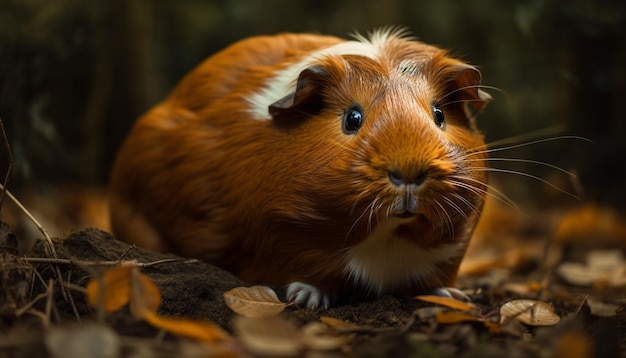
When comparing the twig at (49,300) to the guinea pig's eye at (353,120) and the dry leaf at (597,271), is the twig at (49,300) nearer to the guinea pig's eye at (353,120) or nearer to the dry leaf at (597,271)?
the guinea pig's eye at (353,120)

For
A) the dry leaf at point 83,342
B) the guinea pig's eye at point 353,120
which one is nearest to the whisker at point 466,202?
the guinea pig's eye at point 353,120

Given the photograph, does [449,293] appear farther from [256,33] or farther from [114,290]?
[256,33]

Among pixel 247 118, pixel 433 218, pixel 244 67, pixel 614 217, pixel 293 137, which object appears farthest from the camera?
pixel 614 217

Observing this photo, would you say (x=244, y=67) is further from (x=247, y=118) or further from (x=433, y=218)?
(x=433, y=218)

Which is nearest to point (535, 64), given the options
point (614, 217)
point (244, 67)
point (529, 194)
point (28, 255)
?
point (529, 194)

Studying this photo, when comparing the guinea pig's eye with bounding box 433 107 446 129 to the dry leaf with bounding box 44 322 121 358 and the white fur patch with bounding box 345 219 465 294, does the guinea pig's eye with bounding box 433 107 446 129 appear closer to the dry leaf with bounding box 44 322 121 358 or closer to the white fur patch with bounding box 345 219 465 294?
the white fur patch with bounding box 345 219 465 294

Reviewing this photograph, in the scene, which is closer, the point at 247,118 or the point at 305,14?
the point at 247,118

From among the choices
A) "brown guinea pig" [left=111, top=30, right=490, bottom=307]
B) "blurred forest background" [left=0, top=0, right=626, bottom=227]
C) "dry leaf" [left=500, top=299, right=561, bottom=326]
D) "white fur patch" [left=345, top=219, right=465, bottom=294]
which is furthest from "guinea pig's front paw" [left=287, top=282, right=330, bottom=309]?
"blurred forest background" [left=0, top=0, right=626, bottom=227]
